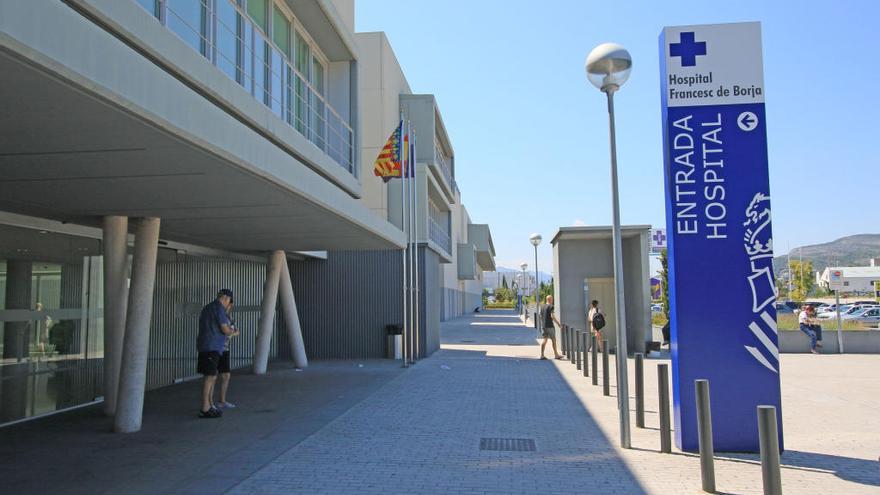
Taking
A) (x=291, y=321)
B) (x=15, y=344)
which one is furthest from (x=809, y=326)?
(x=15, y=344)

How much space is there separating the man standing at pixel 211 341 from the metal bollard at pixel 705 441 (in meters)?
6.24

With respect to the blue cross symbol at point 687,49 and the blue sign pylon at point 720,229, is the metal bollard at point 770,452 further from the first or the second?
the blue cross symbol at point 687,49

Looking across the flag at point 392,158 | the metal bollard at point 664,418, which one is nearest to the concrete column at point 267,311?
the flag at point 392,158

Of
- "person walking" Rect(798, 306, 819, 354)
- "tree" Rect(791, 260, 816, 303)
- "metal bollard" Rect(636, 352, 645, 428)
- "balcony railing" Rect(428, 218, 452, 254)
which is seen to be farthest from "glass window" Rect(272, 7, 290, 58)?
"tree" Rect(791, 260, 816, 303)

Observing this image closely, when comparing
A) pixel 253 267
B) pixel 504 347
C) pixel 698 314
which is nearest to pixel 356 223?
pixel 698 314

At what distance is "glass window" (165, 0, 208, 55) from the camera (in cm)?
845

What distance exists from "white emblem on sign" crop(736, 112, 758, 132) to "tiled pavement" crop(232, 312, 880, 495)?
11.7 feet

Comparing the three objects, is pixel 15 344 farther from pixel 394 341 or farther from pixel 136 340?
pixel 394 341

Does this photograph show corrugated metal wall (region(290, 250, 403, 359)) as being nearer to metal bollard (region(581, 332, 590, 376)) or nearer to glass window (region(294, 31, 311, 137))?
glass window (region(294, 31, 311, 137))

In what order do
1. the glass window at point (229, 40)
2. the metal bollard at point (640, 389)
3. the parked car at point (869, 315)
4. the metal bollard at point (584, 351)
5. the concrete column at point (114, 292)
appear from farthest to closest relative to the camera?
1. the parked car at point (869, 315)
2. the metal bollard at point (584, 351)
3. the glass window at point (229, 40)
4. the concrete column at point (114, 292)
5. the metal bollard at point (640, 389)

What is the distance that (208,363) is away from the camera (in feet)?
29.8

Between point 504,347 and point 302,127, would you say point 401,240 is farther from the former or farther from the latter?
point 504,347

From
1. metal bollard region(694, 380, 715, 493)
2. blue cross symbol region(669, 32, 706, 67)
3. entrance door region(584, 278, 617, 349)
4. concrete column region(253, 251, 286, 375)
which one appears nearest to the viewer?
metal bollard region(694, 380, 715, 493)

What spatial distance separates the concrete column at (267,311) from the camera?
1479 cm
